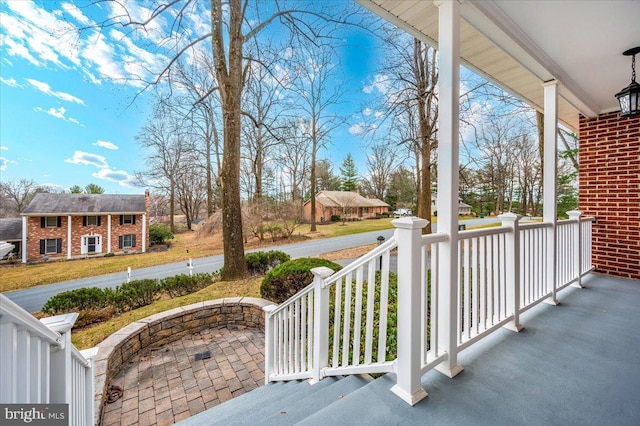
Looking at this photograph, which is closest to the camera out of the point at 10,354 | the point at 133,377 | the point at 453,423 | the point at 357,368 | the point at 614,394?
the point at 10,354

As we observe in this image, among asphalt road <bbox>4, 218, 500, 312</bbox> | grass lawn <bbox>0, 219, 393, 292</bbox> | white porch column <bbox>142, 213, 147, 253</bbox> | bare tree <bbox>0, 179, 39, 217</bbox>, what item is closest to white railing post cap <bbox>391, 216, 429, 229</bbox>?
grass lawn <bbox>0, 219, 393, 292</bbox>

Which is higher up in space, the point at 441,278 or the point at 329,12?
the point at 329,12

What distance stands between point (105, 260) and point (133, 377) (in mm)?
2537

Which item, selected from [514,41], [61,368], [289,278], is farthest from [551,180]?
[61,368]

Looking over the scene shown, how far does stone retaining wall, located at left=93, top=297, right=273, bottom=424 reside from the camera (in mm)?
2697

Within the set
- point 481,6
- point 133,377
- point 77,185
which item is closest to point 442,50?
point 481,6

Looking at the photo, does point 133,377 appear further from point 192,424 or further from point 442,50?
point 442,50

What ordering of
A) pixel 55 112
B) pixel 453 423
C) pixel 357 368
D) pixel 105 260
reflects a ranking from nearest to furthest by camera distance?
pixel 453 423 < pixel 357 368 < pixel 55 112 < pixel 105 260

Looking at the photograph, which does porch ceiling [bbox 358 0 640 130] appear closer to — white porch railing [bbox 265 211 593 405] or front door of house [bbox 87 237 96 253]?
white porch railing [bbox 265 211 593 405]

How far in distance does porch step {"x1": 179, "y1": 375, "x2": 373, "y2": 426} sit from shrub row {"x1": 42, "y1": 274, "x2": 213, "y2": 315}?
10.4 feet

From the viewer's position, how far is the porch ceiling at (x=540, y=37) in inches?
68.2

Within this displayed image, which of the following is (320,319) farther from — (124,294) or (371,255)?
(124,294)

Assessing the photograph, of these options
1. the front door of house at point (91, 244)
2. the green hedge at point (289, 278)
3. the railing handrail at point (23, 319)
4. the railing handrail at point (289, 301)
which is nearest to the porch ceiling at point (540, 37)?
the railing handrail at point (289, 301)

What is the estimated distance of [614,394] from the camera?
4.70 feet
